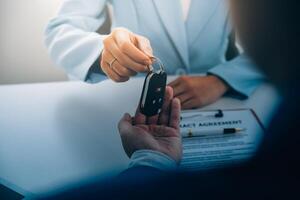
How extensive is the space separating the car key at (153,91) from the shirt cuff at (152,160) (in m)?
0.09

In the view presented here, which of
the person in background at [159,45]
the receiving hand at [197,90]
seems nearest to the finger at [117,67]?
the person in background at [159,45]

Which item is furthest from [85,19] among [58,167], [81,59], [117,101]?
[58,167]

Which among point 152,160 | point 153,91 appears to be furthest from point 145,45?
point 152,160

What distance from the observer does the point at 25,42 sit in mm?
930

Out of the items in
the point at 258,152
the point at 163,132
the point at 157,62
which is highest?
the point at 157,62

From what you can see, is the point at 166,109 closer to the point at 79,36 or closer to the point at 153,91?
the point at 153,91

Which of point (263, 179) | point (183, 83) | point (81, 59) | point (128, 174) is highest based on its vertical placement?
point (81, 59)

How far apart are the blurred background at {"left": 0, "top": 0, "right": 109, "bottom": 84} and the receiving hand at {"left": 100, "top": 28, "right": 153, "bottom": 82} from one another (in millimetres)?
113

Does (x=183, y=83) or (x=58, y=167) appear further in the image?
(x=183, y=83)

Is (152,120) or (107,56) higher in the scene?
(107,56)

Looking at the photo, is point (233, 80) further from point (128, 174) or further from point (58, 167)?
point (58, 167)

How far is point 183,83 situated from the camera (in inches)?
39.8

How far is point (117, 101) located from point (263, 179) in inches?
15.8

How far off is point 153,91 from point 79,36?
0.20 metres
